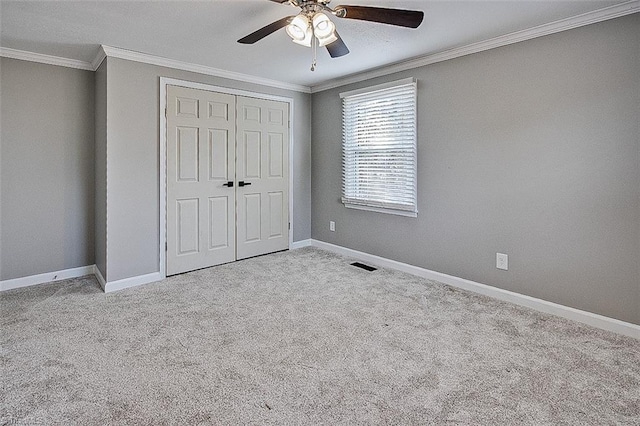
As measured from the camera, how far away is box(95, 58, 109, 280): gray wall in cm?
338

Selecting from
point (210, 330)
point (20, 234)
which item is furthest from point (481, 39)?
point (20, 234)

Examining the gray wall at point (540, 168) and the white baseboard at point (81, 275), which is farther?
the white baseboard at point (81, 275)

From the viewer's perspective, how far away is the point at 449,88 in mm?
3426

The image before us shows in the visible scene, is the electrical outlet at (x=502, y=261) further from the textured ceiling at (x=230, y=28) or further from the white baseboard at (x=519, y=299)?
the textured ceiling at (x=230, y=28)

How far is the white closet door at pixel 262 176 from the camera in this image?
4.35 metres

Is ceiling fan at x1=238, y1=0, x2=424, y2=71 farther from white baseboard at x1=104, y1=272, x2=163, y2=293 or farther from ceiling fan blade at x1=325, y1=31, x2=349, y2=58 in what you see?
white baseboard at x1=104, y1=272, x2=163, y2=293

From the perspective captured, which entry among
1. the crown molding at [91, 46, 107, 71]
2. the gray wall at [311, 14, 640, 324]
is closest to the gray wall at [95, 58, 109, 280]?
the crown molding at [91, 46, 107, 71]

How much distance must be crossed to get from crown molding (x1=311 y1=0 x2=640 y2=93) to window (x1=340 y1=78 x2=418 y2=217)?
174 millimetres

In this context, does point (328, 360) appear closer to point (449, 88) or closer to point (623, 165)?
point (623, 165)

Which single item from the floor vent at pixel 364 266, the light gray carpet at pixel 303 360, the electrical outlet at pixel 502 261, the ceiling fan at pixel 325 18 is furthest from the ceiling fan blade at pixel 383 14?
the floor vent at pixel 364 266

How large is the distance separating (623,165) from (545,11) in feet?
3.87

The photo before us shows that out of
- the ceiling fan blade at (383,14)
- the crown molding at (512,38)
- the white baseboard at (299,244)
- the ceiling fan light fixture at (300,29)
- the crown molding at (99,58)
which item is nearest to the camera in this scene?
the ceiling fan blade at (383,14)

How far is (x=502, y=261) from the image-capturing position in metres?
3.13

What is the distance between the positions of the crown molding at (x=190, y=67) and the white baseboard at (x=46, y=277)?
215 cm
